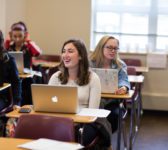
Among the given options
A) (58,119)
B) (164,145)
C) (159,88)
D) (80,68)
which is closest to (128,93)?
(80,68)

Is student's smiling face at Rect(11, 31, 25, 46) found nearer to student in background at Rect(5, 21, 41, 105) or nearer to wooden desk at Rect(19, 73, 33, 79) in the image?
student in background at Rect(5, 21, 41, 105)

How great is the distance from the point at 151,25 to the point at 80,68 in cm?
345

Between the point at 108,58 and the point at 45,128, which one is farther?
the point at 108,58

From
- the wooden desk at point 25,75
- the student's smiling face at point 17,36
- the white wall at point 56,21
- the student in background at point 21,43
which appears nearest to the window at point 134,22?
the white wall at point 56,21

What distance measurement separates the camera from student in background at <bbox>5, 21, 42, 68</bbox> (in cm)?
539

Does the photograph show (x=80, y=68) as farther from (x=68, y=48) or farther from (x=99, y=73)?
(x=99, y=73)

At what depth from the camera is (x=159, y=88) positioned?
621cm

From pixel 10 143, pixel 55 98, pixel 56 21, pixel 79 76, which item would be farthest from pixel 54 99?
pixel 56 21

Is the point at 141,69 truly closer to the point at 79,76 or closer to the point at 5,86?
the point at 5,86

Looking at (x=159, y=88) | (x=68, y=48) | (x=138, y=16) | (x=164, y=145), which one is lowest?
(x=164, y=145)

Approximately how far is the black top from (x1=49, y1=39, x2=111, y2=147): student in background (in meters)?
0.84

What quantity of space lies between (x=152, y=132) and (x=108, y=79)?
1705 millimetres

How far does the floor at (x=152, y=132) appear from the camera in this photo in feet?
14.6

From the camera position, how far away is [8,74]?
3930 millimetres
